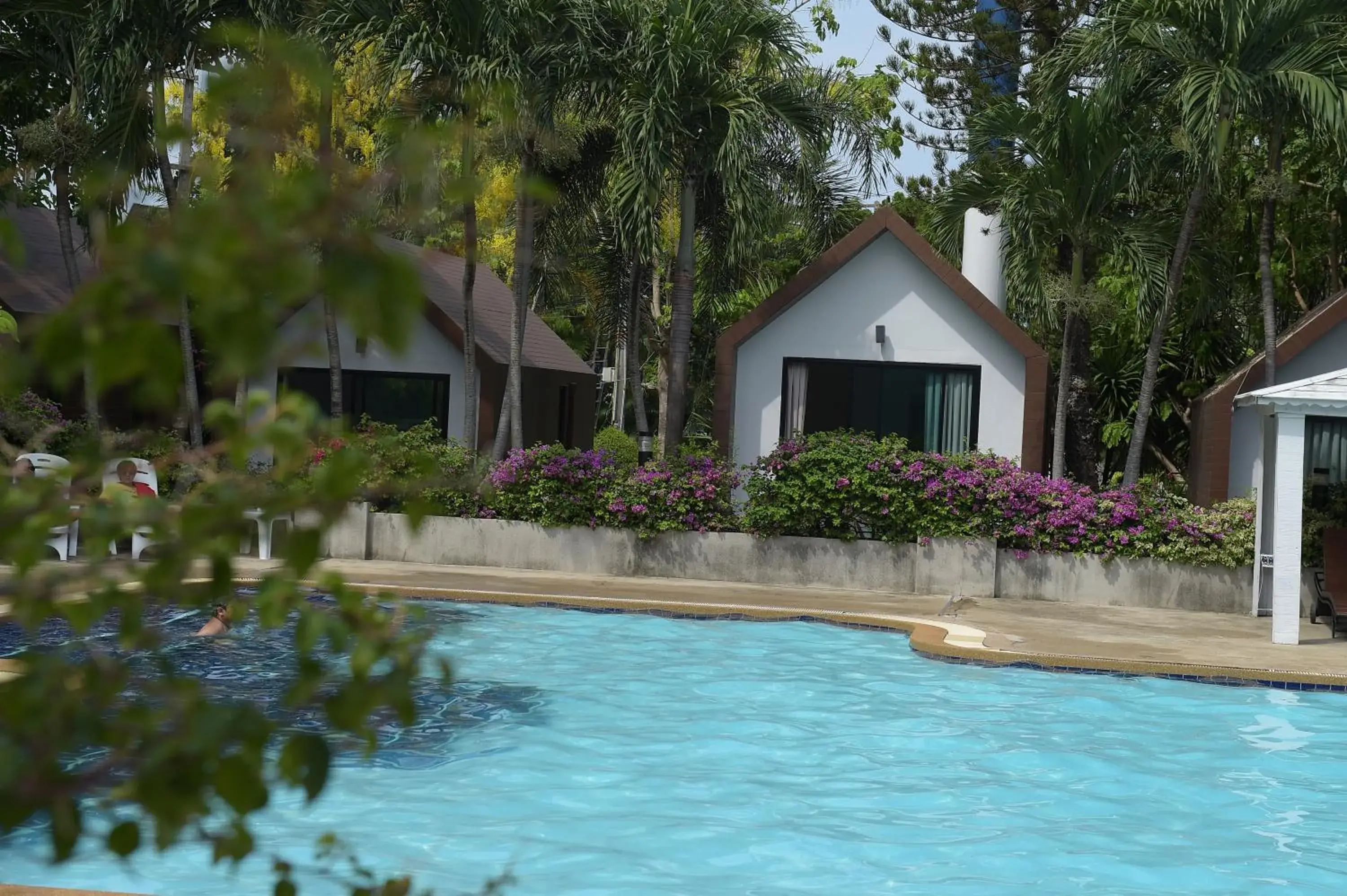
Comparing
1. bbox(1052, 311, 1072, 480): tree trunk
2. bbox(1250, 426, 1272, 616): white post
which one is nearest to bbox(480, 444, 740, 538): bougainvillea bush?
bbox(1052, 311, 1072, 480): tree trunk

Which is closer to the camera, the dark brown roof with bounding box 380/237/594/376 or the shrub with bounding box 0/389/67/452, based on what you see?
the shrub with bounding box 0/389/67/452

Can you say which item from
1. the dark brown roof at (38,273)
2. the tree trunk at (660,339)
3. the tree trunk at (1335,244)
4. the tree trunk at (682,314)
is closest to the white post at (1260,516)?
the tree trunk at (682,314)

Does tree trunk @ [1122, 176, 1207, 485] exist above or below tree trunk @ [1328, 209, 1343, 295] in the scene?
below

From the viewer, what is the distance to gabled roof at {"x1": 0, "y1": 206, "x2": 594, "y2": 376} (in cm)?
2414

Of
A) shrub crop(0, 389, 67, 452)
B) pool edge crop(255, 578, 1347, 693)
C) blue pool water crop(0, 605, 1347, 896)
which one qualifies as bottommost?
blue pool water crop(0, 605, 1347, 896)

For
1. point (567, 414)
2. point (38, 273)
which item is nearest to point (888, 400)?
point (567, 414)

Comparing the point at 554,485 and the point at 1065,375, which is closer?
the point at 554,485

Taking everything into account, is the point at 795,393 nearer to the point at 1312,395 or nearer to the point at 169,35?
the point at 1312,395

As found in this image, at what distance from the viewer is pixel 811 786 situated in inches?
382

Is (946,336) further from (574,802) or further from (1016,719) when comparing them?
(574,802)

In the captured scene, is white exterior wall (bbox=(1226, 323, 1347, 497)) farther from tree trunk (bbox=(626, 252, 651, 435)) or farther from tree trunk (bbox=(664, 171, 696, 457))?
tree trunk (bbox=(626, 252, 651, 435))

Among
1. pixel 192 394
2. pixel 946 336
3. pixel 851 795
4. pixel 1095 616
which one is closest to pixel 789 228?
pixel 946 336

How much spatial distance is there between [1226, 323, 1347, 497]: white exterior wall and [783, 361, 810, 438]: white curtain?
5940 mm

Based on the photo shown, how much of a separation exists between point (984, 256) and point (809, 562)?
8.01m
